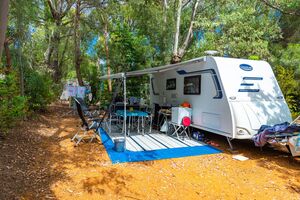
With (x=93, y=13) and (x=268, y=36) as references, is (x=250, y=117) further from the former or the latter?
(x=93, y=13)

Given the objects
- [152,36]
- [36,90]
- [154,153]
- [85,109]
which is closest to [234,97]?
[154,153]

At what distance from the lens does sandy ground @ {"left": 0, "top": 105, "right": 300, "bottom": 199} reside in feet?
10.6

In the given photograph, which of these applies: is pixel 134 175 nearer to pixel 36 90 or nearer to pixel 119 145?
pixel 119 145

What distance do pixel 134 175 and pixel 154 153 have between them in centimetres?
121

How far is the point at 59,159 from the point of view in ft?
14.6

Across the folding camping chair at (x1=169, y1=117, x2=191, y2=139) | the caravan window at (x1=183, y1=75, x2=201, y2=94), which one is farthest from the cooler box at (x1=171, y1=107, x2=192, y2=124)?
the caravan window at (x1=183, y1=75, x2=201, y2=94)

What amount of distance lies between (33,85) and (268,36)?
1064cm

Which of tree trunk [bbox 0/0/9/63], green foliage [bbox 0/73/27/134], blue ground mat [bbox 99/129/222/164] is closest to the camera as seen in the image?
tree trunk [bbox 0/0/9/63]

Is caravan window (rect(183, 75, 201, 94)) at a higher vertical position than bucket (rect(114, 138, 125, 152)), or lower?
higher

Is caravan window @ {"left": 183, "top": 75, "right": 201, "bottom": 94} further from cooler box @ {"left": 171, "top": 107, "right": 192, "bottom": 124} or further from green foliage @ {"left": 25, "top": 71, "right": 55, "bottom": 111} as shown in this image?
green foliage @ {"left": 25, "top": 71, "right": 55, "bottom": 111}

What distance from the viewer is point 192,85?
21.2 feet

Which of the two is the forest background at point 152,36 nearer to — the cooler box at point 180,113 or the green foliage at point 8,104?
the green foliage at point 8,104

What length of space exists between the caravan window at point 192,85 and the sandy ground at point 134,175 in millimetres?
1778

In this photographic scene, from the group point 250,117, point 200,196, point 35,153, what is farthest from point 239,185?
point 35,153
